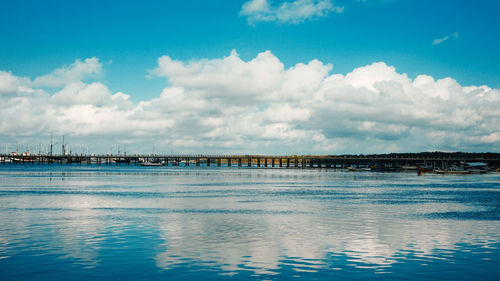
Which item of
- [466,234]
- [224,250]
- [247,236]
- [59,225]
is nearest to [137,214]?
[59,225]

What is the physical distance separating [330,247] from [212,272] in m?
9.57

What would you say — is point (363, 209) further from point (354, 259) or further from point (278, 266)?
point (278, 266)

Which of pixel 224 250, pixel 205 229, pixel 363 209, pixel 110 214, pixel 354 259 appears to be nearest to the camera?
pixel 354 259

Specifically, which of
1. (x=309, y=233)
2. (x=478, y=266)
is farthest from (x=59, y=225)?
(x=478, y=266)

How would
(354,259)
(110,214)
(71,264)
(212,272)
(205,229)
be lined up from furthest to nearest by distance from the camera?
(110,214)
(205,229)
(354,259)
(71,264)
(212,272)

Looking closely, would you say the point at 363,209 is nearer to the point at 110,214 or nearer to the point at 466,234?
the point at 466,234

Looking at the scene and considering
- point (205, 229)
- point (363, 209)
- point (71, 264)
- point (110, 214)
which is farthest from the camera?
point (363, 209)

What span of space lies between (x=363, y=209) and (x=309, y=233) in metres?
19.4

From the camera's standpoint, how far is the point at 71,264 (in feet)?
78.9

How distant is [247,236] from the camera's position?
33.2 m

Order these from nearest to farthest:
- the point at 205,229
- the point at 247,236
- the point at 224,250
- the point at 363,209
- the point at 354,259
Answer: the point at 354,259 → the point at 224,250 → the point at 247,236 → the point at 205,229 → the point at 363,209

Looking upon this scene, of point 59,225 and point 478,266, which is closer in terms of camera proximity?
point 478,266

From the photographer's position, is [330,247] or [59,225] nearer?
[330,247]

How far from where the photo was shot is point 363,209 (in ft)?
172
